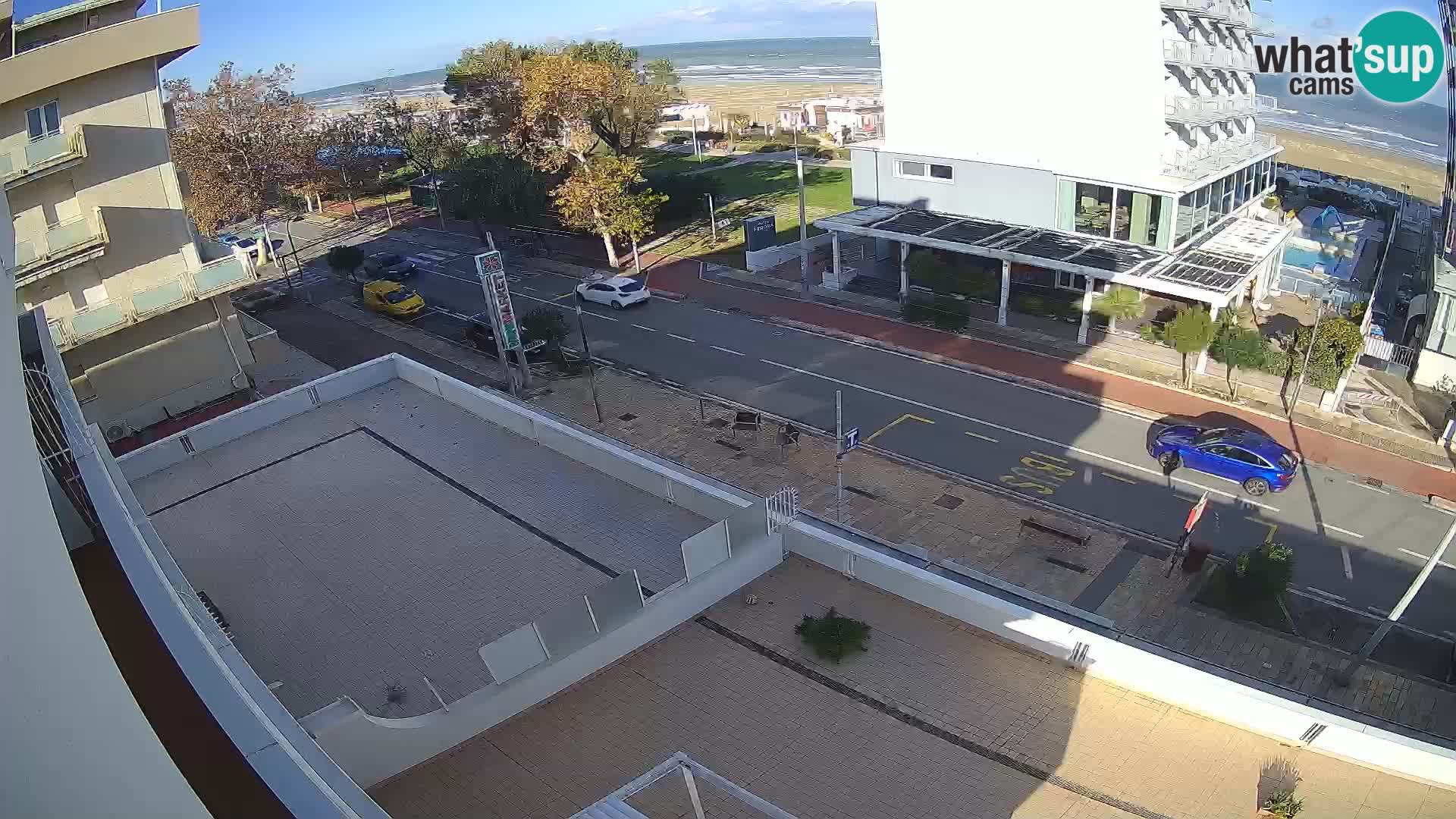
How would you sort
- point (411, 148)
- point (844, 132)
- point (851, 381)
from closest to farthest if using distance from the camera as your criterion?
point (851, 381) → point (411, 148) → point (844, 132)

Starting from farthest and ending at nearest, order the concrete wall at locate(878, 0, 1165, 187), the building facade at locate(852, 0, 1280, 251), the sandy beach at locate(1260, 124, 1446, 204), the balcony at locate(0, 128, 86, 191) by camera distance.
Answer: the sandy beach at locate(1260, 124, 1446, 204) → the concrete wall at locate(878, 0, 1165, 187) → the building facade at locate(852, 0, 1280, 251) → the balcony at locate(0, 128, 86, 191)

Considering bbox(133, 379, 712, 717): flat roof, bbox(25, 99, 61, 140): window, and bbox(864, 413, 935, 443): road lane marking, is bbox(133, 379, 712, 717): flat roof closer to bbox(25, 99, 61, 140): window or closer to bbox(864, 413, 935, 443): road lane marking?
bbox(864, 413, 935, 443): road lane marking

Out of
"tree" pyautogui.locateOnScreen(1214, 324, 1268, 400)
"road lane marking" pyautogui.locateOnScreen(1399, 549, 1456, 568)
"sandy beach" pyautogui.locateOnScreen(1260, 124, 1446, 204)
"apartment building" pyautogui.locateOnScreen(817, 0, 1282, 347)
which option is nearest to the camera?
"road lane marking" pyautogui.locateOnScreen(1399, 549, 1456, 568)

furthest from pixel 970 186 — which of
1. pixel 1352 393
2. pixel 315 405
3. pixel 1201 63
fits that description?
pixel 315 405

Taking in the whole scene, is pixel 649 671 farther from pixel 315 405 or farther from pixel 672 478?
pixel 315 405

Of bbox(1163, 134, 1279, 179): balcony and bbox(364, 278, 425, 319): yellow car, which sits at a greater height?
bbox(1163, 134, 1279, 179): balcony

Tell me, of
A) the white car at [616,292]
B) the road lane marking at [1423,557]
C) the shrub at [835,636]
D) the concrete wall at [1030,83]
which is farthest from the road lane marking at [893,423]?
the white car at [616,292]

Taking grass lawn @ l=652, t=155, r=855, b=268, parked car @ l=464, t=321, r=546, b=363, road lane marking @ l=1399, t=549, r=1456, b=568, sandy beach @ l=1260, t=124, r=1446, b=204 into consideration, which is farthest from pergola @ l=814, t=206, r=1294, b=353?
sandy beach @ l=1260, t=124, r=1446, b=204
